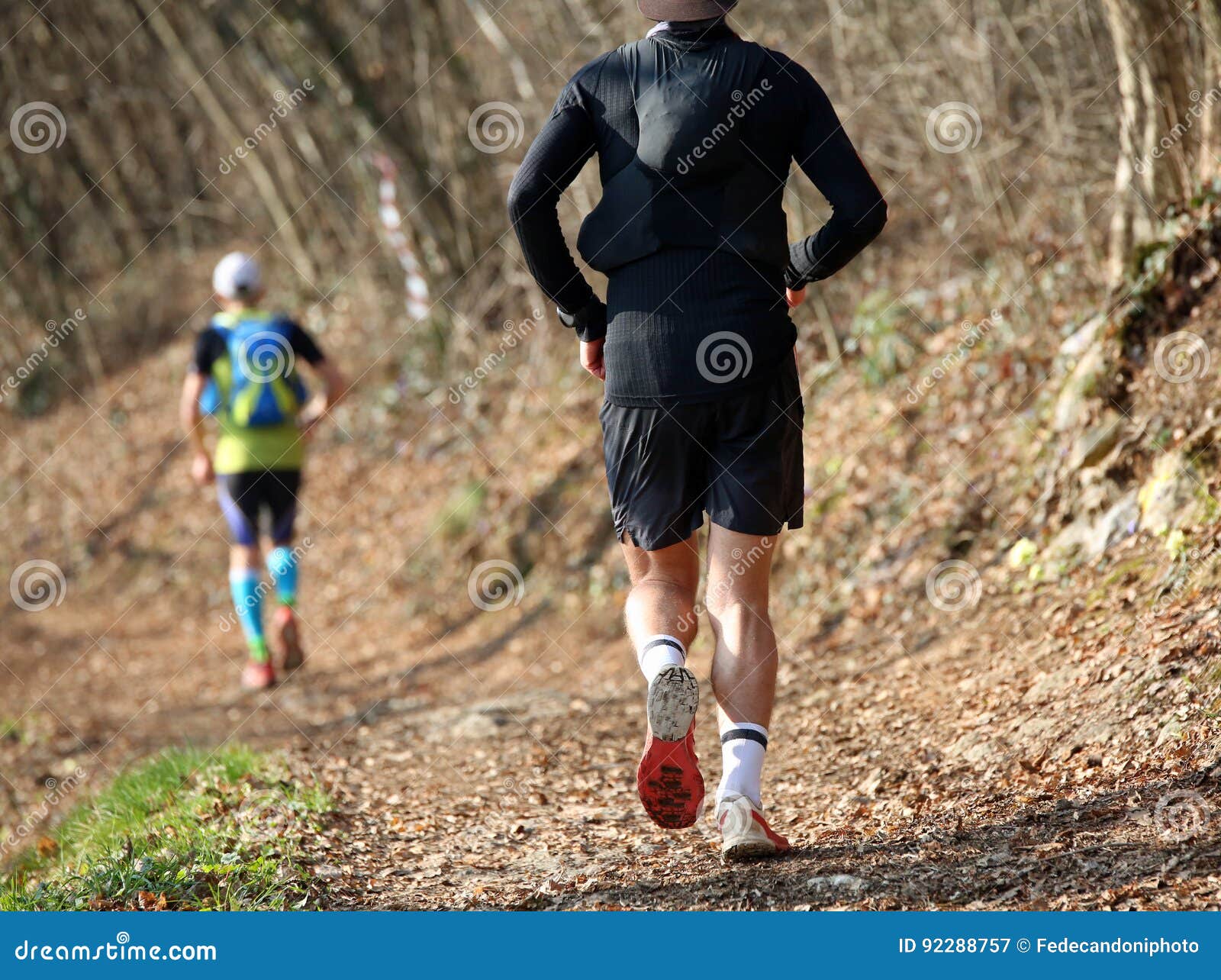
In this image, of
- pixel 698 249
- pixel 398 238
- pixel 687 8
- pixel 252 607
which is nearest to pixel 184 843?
pixel 698 249

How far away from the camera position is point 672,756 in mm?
2965

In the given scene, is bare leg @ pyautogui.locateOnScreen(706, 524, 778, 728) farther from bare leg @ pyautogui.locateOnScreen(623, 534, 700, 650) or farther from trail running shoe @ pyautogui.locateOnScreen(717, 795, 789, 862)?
trail running shoe @ pyautogui.locateOnScreen(717, 795, 789, 862)

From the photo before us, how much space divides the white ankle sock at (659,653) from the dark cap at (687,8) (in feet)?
5.11

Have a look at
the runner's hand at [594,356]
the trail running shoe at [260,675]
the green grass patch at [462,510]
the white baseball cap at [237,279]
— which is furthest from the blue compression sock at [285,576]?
the runner's hand at [594,356]

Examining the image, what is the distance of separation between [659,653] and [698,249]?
40.3 inches

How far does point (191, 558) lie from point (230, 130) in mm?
5225

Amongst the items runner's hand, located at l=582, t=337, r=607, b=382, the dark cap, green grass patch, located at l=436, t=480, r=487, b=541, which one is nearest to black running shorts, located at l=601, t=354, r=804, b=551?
runner's hand, located at l=582, t=337, r=607, b=382

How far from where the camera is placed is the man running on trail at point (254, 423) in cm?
689

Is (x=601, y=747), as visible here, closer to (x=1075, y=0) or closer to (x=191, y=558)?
(x=1075, y=0)

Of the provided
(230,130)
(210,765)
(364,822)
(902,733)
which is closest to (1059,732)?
(902,733)

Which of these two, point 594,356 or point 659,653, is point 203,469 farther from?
point 659,653

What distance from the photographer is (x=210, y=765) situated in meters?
4.65

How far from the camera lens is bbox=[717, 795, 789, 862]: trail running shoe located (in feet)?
10.0

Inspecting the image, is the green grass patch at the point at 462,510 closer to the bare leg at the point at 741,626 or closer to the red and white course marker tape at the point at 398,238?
the red and white course marker tape at the point at 398,238
